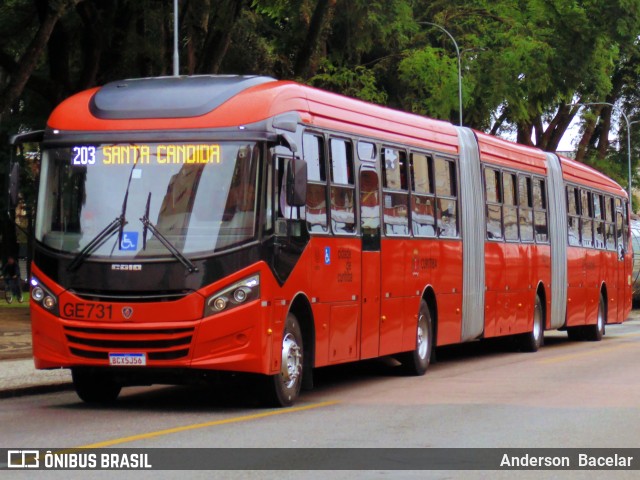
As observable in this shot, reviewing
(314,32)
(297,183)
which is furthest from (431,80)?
(297,183)

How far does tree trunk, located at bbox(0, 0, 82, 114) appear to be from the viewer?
77.8 feet

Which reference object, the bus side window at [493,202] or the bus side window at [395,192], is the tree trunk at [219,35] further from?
the bus side window at [395,192]

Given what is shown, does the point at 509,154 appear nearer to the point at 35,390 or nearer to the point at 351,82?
the point at 35,390

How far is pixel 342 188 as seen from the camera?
15734 mm

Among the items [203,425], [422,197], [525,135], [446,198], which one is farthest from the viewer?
[525,135]

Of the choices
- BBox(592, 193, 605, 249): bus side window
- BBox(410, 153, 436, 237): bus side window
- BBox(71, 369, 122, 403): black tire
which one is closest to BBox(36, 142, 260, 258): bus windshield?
BBox(71, 369, 122, 403): black tire

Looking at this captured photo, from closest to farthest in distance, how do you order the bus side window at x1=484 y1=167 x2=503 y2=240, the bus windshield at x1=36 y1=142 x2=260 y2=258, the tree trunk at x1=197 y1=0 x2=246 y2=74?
the bus windshield at x1=36 y1=142 x2=260 y2=258, the bus side window at x1=484 y1=167 x2=503 y2=240, the tree trunk at x1=197 y1=0 x2=246 y2=74

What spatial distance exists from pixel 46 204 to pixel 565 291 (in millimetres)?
14689

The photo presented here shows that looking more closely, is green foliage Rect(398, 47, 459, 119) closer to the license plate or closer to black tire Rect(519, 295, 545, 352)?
black tire Rect(519, 295, 545, 352)

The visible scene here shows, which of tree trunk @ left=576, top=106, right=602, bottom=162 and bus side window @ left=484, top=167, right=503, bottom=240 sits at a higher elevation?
tree trunk @ left=576, top=106, right=602, bottom=162

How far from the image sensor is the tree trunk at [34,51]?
2372 centimetres

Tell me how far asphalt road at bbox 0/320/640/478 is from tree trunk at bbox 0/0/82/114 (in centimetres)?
818

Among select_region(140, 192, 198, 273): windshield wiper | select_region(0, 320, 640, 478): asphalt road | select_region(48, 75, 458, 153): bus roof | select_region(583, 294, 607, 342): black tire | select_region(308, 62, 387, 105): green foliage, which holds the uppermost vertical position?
select_region(308, 62, 387, 105): green foliage

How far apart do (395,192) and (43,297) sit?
5.41m
